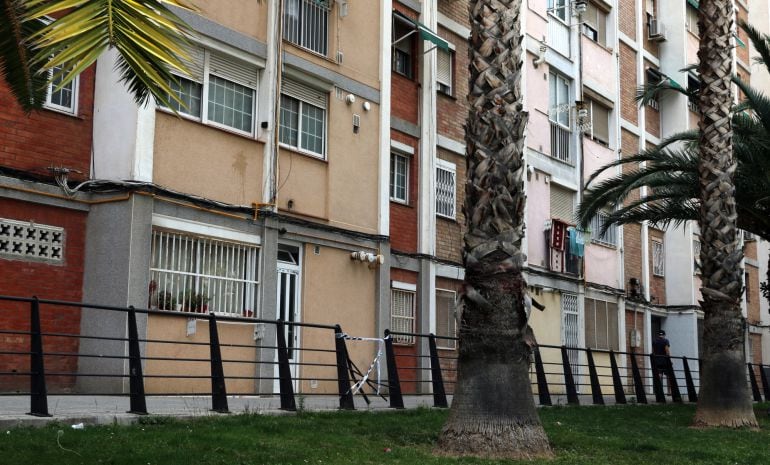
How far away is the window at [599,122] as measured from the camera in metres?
32.5

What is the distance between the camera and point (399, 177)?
23172 mm

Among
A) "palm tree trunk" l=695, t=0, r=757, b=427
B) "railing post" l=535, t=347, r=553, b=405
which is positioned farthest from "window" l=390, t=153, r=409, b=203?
"palm tree trunk" l=695, t=0, r=757, b=427

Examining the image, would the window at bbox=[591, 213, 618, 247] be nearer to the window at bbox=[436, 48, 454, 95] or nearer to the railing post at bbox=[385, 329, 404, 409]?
the window at bbox=[436, 48, 454, 95]

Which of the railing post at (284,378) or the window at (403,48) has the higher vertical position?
the window at (403,48)

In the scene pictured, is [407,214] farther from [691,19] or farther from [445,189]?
[691,19]

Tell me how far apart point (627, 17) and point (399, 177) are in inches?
644

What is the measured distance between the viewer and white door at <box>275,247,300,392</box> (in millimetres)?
→ 18828

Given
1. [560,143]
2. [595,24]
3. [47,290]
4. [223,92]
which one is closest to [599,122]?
[595,24]

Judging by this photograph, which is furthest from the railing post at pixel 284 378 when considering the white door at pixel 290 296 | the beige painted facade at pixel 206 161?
the white door at pixel 290 296

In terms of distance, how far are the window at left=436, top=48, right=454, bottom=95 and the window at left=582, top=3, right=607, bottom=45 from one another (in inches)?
354

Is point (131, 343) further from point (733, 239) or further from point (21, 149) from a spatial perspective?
point (733, 239)

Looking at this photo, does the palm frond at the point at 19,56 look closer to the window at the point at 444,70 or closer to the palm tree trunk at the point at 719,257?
the palm tree trunk at the point at 719,257

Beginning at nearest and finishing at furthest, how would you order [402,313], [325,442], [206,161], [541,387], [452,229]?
[325,442] → [206,161] → [541,387] → [402,313] → [452,229]

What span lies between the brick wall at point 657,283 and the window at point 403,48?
15308 millimetres
